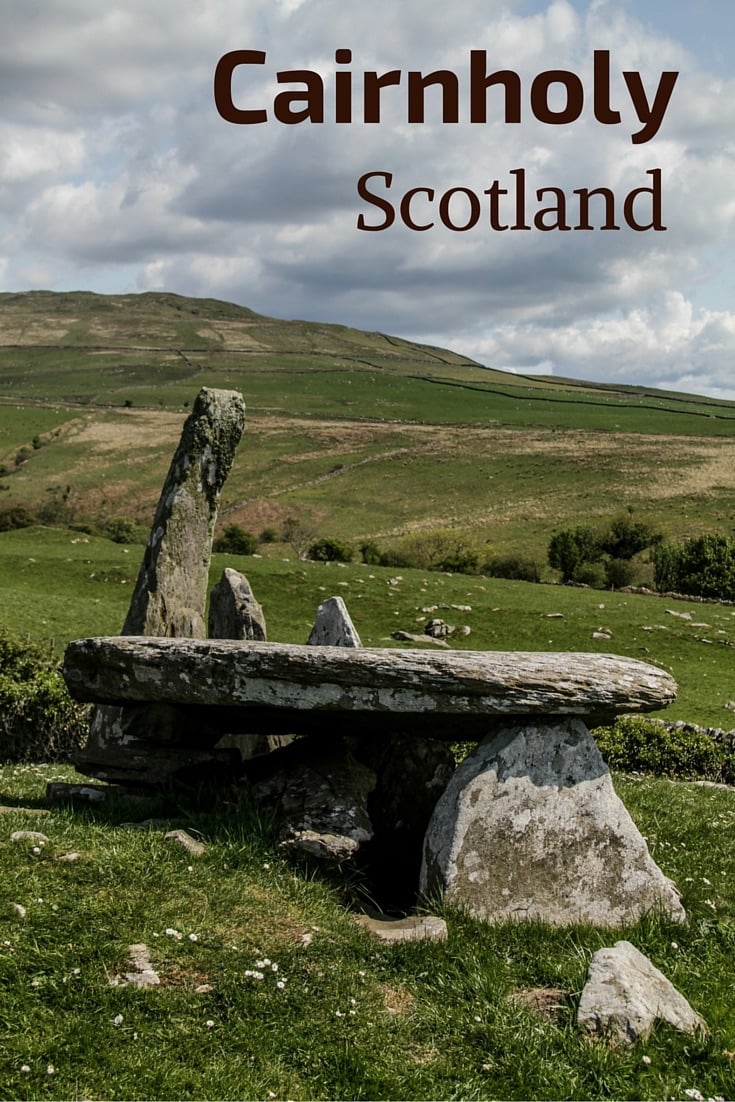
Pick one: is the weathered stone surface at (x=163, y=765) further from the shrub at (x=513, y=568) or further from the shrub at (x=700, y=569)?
the shrub at (x=513, y=568)

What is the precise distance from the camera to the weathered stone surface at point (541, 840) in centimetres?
974

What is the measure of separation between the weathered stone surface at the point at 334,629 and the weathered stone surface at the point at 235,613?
41.4 inches

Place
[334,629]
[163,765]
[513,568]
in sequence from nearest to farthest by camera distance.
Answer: [163,765] → [334,629] → [513,568]

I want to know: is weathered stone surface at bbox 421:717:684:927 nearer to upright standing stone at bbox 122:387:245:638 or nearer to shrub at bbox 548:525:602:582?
upright standing stone at bbox 122:387:245:638

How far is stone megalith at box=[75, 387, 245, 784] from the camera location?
1526 centimetres

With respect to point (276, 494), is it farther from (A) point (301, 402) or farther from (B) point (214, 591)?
(B) point (214, 591)

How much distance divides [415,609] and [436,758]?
86.6 feet

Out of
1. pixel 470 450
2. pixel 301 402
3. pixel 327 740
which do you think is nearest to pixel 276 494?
pixel 470 450

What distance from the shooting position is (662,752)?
2092cm

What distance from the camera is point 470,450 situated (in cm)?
13038

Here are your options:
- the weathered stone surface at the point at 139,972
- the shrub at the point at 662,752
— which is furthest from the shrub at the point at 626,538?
the weathered stone surface at the point at 139,972

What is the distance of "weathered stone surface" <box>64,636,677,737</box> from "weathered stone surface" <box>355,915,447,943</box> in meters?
2.03

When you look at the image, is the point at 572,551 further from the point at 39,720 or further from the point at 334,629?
the point at 334,629

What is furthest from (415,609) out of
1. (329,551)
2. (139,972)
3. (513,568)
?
(139,972)
